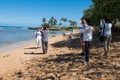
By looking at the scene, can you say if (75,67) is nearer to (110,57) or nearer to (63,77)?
(63,77)

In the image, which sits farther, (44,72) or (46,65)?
(46,65)

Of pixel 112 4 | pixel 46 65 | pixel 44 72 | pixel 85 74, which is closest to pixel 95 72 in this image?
pixel 85 74

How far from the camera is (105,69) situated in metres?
10.4

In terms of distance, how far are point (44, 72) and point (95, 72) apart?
2044 mm

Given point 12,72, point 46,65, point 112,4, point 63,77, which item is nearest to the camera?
point 63,77

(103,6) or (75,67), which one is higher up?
(103,6)

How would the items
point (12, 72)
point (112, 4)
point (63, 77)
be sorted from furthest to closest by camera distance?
point (112, 4) → point (12, 72) → point (63, 77)

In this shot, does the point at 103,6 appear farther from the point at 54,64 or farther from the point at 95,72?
the point at 95,72

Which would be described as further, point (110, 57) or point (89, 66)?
point (110, 57)

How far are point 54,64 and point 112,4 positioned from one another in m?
11.7

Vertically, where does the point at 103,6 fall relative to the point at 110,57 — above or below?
above

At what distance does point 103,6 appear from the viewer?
22.9 m

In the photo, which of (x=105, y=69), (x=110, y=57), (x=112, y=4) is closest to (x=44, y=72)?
(x=105, y=69)

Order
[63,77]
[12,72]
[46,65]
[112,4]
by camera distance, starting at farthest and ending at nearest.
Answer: [112,4]
[46,65]
[12,72]
[63,77]
